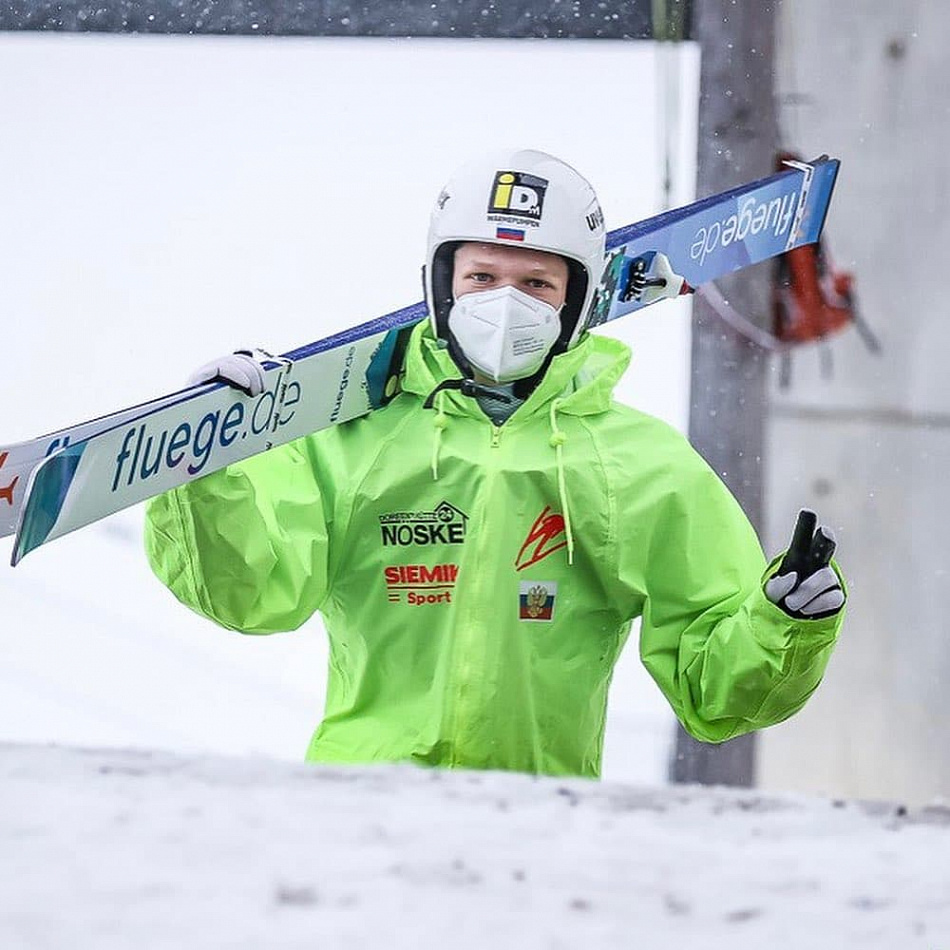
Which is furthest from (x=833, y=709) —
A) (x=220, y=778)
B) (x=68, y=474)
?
(x=220, y=778)

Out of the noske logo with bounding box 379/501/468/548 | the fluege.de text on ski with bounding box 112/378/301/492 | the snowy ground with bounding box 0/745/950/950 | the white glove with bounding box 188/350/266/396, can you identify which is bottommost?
the snowy ground with bounding box 0/745/950/950

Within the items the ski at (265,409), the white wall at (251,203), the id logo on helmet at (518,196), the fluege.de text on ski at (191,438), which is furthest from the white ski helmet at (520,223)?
the white wall at (251,203)

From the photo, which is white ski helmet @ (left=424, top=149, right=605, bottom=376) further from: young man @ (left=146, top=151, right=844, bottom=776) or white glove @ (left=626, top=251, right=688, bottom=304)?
white glove @ (left=626, top=251, right=688, bottom=304)

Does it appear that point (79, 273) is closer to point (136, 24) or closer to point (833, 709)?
point (136, 24)

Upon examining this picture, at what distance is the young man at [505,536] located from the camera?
7.66 ft

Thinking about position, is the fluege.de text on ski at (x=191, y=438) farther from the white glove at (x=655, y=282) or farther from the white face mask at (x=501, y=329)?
the white glove at (x=655, y=282)

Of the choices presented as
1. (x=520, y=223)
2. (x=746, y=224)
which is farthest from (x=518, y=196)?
(x=746, y=224)

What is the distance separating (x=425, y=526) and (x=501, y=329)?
30 cm

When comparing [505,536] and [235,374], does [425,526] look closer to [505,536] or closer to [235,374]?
[505,536]

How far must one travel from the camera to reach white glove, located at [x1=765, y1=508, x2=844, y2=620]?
216 centimetres

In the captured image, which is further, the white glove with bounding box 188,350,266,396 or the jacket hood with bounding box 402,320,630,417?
the jacket hood with bounding box 402,320,630,417

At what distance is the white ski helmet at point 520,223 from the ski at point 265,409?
0.48ft

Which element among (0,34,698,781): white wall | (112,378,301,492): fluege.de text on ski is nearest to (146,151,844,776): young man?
(112,378,301,492): fluege.de text on ski

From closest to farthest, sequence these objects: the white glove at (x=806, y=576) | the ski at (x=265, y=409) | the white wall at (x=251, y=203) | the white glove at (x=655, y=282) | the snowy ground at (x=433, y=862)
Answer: the snowy ground at (x=433, y=862), the ski at (x=265, y=409), the white glove at (x=806, y=576), the white glove at (x=655, y=282), the white wall at (x=251, y=203)
